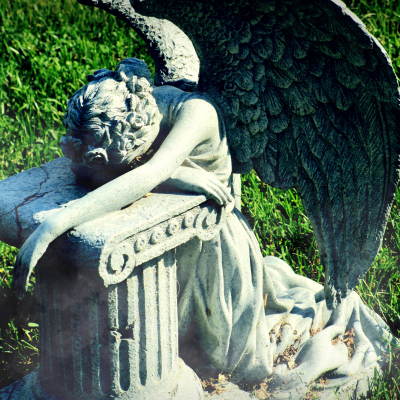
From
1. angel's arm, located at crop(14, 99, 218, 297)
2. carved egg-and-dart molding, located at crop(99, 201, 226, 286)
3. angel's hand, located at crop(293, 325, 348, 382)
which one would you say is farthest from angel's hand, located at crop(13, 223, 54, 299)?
angel's hand, located at crop(293, 325, 348, 382)

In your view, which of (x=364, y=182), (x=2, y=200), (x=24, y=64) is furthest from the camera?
(x=24, y=64)

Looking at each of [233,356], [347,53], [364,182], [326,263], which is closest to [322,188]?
[364,182]

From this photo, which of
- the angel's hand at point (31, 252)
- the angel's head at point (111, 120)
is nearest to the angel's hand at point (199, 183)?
the angel's head at point (111, 120)

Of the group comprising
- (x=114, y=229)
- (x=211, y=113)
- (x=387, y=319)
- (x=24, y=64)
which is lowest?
(x=24, y=64)

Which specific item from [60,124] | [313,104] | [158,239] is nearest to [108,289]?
[158,239]

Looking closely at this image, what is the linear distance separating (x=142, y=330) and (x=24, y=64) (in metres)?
4.20

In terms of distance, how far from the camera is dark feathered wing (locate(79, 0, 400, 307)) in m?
2.19

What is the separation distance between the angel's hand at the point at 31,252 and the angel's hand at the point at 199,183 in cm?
53

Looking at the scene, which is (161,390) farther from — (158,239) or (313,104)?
(313,104)

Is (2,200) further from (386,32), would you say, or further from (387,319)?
(386,32)

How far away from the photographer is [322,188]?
8.54 ft

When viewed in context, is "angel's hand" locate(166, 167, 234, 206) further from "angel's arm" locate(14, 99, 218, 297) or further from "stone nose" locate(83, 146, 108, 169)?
"stone nose" locate(83, 146, 108, 169)

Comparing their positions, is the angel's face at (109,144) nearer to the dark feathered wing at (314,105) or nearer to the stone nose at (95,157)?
the stone nose at (95,157)

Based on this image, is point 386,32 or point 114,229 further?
point 386,32
